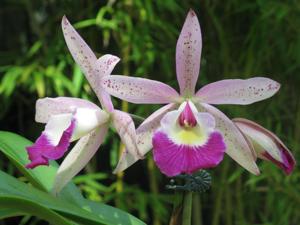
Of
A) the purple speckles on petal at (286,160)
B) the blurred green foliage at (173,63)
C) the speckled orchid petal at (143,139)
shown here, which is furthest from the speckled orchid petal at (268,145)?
the blurred green foliage at (173,63)

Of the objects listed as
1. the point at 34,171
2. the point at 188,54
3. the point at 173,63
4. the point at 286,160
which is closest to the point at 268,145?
the point at 286,160

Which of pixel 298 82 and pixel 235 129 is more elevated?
pixel 235 129

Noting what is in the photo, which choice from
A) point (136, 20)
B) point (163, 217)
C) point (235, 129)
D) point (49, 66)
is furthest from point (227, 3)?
point (235, 129)

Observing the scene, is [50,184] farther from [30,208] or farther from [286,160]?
[286,160]

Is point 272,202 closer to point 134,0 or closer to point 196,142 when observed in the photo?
point 134,0

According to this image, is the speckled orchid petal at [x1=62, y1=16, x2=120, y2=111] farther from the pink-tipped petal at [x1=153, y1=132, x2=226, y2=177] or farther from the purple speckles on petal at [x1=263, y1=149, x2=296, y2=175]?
the purple speckles on petal at [x1=263, y1=149, x2=296, y2=175]

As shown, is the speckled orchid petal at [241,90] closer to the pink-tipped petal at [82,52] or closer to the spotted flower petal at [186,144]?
the spotted flower petal at [186,144]
